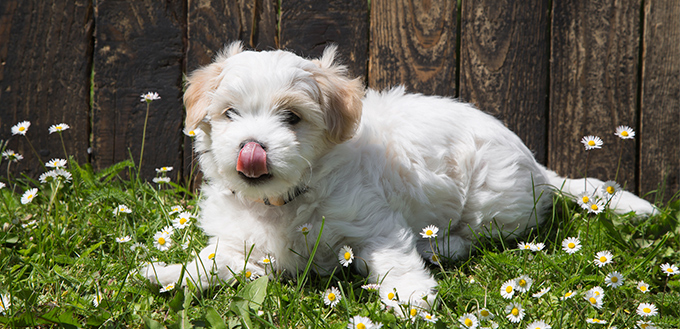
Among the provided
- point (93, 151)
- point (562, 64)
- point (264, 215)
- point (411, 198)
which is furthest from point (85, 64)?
point (562, 64)

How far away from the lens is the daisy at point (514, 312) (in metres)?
1.97

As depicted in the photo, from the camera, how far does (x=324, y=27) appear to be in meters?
3.39

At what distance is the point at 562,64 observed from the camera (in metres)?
3.34

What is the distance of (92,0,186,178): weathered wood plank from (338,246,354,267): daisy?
167cm

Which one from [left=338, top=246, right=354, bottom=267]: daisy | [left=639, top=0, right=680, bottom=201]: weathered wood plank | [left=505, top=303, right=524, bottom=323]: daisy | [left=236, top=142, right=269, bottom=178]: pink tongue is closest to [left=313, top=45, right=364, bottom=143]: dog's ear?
[left=236, top=142, right=269, bottom=178]: pink tongue

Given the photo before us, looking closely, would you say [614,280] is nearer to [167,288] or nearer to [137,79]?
[167,288]

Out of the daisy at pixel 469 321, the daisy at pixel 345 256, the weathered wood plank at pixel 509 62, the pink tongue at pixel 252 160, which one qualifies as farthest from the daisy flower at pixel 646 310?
the pink tongue at pixel 252 160

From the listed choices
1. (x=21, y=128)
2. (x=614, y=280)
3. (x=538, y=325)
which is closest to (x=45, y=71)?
(x=21, y=128)

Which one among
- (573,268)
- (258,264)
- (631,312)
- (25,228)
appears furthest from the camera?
(25,228)

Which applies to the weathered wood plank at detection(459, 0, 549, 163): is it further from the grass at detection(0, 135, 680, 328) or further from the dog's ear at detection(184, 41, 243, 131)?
the dog's ear at detection(184, 41, 243, 131)

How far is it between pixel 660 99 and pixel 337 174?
89.9 inches

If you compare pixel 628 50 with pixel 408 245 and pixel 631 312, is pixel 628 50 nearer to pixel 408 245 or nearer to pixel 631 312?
pixel 631 312

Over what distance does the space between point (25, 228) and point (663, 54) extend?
3962 mm

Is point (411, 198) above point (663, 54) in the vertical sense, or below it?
below
